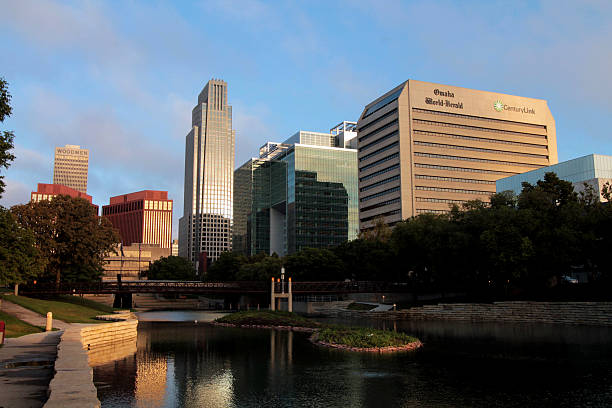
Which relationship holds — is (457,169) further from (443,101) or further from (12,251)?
(12,251)

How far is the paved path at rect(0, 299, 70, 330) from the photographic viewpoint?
40.8 meters

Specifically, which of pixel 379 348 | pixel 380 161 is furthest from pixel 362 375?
pixel 380 161

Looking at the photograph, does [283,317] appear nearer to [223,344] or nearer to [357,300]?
[223,344]

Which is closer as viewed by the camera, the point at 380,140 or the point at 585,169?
the point at 585,169

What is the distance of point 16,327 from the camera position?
118ft

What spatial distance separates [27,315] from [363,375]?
34.5 metres

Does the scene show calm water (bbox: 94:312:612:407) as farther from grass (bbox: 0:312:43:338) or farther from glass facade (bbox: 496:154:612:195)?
glass facade (bbox: 496:154:612:195)

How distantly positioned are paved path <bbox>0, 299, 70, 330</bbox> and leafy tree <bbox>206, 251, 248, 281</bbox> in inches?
3711

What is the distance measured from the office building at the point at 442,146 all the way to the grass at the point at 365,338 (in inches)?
4478

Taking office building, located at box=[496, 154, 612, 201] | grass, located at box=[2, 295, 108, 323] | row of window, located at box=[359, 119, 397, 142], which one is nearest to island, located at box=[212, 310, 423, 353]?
grass, located at box=[2, 295, 108, 323]

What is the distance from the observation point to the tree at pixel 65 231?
6881 cm

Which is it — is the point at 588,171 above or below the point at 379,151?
below

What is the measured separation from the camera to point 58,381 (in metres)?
16.4

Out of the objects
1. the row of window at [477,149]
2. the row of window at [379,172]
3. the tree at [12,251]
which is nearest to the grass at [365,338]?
the tree at [12,251]
